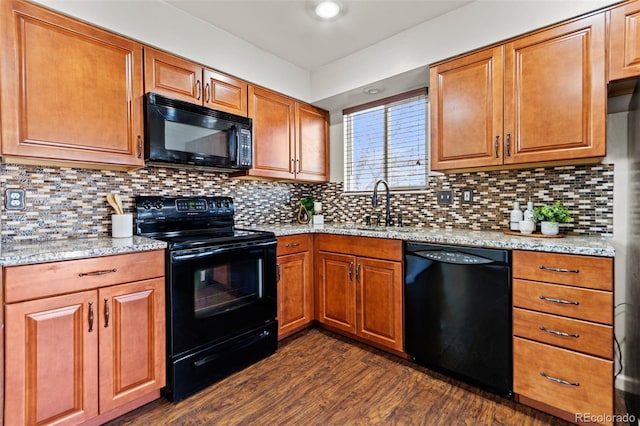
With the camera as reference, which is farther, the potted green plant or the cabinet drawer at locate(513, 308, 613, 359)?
the potted green plant

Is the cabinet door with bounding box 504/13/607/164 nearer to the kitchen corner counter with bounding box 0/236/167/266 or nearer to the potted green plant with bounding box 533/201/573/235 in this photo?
the potted green plant with bounding box 533/201/573/235

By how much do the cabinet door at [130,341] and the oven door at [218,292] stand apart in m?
0.08

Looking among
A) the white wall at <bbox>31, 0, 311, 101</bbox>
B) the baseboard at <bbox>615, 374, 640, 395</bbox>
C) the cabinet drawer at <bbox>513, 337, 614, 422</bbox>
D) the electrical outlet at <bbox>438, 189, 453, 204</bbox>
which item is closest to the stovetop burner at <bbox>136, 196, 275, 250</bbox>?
the white wall at <bbox>31, 0, 311, 101</bbox>

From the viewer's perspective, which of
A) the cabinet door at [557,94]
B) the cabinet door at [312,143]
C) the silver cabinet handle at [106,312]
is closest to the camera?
the silver cabinet handle at [106,312]

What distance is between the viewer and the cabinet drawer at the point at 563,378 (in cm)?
142

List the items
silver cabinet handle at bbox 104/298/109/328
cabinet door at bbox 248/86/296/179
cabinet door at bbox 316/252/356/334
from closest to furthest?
1. silver cabinet handle at bbox 104/298/109/328
2. cabinet door at bbox 316/252/356/334
3. cabinet door at bbox 248/86/296/179

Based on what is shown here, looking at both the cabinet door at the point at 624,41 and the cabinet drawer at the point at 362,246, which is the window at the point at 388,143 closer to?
the cabinet drawer at the point at 362,246

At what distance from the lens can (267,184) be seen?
303 centimetres

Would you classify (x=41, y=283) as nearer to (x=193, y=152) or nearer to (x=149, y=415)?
(x=149, y=415)

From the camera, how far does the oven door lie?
1753mm

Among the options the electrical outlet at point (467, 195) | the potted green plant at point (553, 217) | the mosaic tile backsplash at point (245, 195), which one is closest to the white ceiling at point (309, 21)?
the mosaic tile backsplash at point (245, 195)

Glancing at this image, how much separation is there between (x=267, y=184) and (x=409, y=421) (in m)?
2.21

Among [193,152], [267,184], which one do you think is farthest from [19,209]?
[267,184]

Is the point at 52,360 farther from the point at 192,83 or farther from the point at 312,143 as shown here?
the point at 312,143
